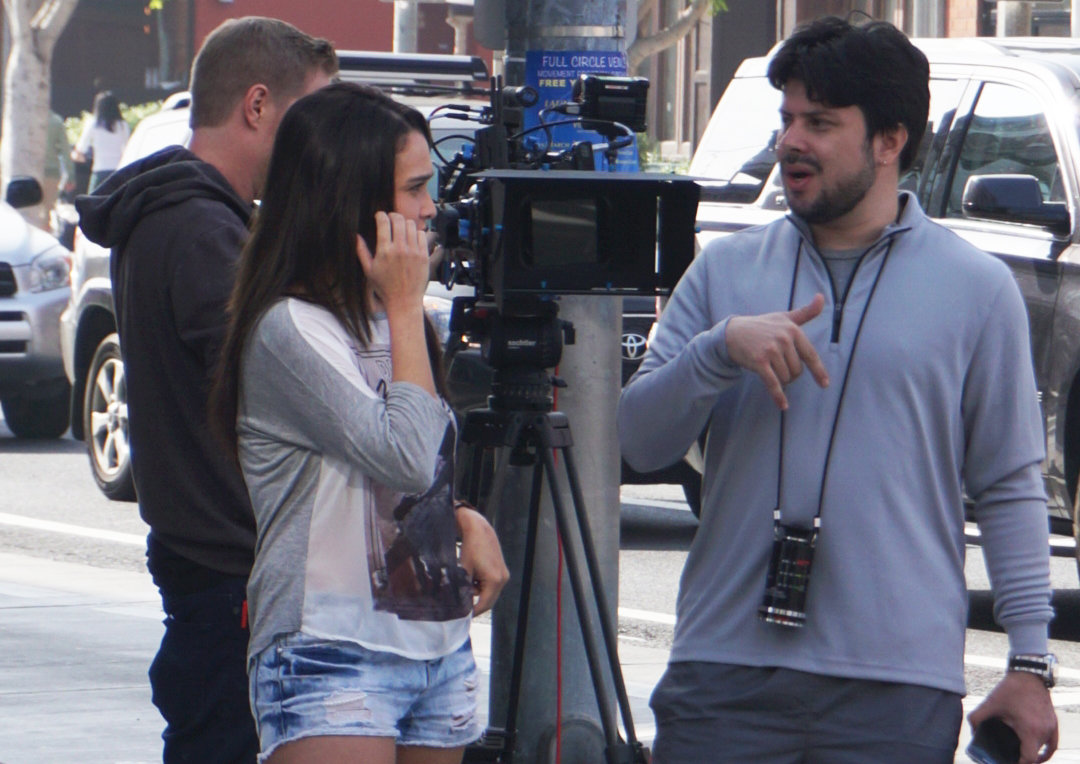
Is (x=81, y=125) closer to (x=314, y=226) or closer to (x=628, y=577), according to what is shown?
(x=628, y=577)

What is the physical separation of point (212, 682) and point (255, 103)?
1.05 m

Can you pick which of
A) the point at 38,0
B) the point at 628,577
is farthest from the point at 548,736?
the point at 38,0

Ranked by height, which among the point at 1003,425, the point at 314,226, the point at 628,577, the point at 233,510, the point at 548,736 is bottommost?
the point at 628,577

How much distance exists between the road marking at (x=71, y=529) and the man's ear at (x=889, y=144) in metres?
6.81

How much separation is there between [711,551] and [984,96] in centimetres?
546

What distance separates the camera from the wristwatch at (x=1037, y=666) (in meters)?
3.18

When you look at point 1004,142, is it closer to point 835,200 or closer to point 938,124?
point 938,124

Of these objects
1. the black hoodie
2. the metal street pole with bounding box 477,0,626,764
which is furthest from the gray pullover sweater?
the metal street pole with bounding box 477,0,626,764

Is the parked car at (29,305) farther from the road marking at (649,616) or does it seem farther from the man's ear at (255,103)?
the man's ear at (255,103)

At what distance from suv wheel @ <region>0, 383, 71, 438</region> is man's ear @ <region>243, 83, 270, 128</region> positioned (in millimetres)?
9584

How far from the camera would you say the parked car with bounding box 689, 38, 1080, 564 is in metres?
7.57

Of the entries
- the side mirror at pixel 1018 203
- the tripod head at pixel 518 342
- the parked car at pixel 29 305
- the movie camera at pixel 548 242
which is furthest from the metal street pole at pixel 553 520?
the parked car at pixel 29 305

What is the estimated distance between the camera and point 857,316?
10.5 ft

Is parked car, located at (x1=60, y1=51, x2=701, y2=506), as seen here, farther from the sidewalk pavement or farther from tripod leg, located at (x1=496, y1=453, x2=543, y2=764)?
tripod leg, located at (x1=496, y1=453, x2=543, y2=764)
